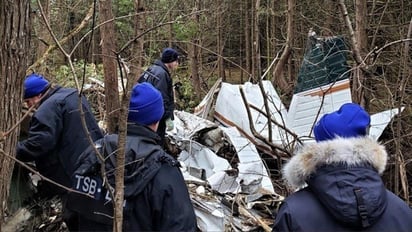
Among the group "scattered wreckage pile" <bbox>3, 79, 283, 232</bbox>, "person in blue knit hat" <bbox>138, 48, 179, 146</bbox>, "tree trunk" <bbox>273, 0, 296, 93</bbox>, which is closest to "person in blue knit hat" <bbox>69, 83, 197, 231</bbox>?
"scattered wreckage pile" <bbox>3, 79, 283, 232</bbox>

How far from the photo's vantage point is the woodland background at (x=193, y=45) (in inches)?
93.5

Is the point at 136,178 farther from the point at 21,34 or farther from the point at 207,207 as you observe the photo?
the point at 207,207

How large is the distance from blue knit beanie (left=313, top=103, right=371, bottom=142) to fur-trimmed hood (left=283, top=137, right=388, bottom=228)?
0.18 feet

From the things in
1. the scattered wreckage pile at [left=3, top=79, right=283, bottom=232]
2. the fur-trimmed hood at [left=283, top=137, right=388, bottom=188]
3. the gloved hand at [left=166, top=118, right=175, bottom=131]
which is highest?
the fur-trimmed hood at [left=283, top=137, right=388, bottom=188]

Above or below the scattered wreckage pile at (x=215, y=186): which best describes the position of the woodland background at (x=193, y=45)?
above

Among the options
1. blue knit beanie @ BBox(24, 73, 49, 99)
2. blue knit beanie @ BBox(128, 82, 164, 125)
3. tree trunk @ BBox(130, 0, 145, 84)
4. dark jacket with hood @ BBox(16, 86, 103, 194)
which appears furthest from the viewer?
blue knit beanie @ BBox(24, 73, 49, 99)

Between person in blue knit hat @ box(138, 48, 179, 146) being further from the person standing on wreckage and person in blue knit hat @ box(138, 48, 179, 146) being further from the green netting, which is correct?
the person standing on wreckage

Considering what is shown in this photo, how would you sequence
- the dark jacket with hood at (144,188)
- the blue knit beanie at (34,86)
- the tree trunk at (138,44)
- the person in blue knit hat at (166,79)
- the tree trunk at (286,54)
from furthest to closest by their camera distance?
the tree trunk at (286,54) < the person in blue knit hat at (166,79) < the blue knit beanie at (34,86) < the dark jacket with hood at (144,188) < the tree trunk at (138,44)

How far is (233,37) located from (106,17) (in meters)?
15.5

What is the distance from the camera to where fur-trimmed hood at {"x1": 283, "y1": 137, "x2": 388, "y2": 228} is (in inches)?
73.5

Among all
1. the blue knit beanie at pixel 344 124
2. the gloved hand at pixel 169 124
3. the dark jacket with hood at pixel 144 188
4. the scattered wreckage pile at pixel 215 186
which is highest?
the blue knit beanie at pixel 344 124

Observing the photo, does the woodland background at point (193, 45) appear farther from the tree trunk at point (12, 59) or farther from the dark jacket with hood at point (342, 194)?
the dark jacket with hood at point (342, 194)

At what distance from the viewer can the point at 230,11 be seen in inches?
717

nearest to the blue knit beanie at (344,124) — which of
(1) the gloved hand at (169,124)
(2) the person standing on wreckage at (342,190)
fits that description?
(2) the person standing on wreckage at (342,190)
